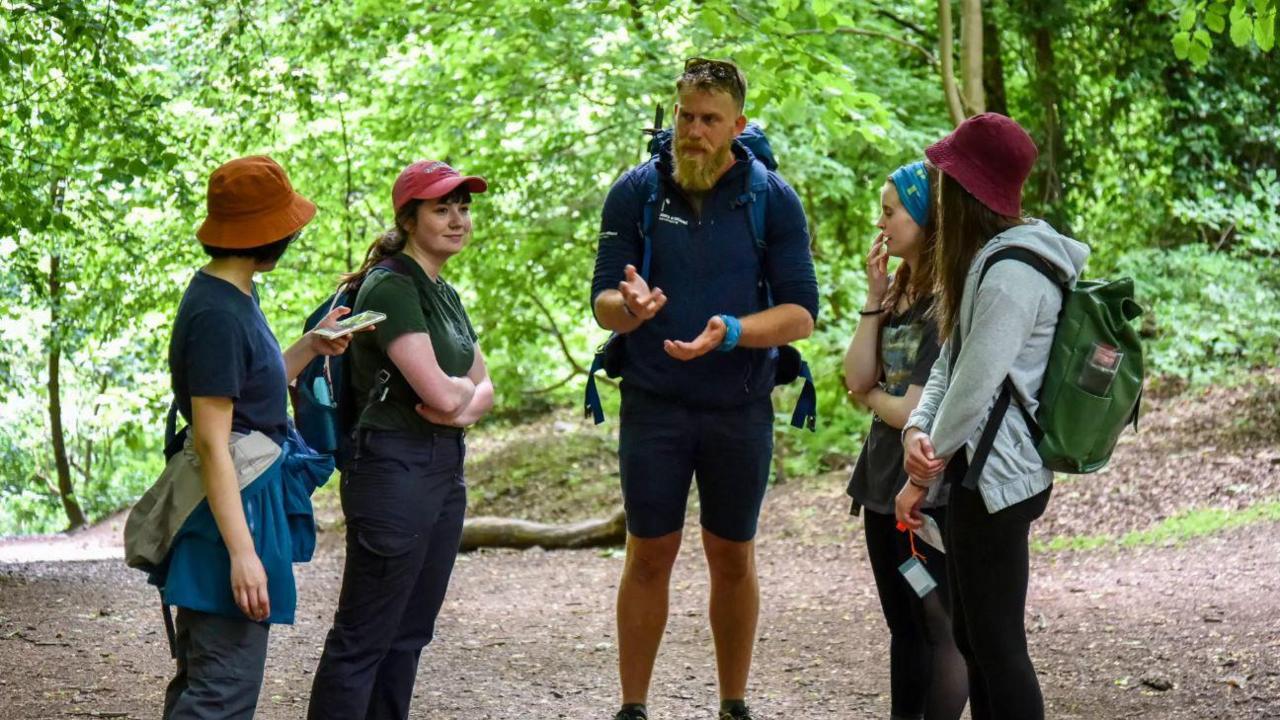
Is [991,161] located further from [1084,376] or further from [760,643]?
[760,643]

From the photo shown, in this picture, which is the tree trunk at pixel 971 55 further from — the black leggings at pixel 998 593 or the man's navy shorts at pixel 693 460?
the black leggings at pixel 998 593

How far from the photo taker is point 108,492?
17.8 meters

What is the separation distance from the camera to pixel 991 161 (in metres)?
2.92

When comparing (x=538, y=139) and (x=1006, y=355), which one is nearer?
(x=1006, y=355)

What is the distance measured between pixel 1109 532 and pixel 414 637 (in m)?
5.86

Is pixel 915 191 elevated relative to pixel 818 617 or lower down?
elevated

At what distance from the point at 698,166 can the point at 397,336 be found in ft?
3.83

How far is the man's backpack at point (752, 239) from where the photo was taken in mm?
3986

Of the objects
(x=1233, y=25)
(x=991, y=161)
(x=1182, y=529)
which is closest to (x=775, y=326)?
(x=991, y=161)

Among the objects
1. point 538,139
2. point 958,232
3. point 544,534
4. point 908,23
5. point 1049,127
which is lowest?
point 544,534

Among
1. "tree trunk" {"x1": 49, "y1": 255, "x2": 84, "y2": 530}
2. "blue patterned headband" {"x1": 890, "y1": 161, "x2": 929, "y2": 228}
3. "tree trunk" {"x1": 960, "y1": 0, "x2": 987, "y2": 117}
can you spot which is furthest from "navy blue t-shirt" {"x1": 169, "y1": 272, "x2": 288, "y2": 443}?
"tree trunk" {"x1": 49, "y1": 255, "x2": 84, "y2": 530}

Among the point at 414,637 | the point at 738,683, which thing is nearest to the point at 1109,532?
the point at 738,683

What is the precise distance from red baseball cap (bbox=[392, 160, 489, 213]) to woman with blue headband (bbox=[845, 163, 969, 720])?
3.87 feet

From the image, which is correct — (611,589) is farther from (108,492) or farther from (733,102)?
(108,492)
